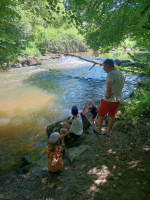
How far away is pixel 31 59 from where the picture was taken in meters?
19.0

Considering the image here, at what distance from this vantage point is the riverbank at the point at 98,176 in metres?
2.29

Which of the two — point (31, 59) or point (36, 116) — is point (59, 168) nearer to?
point (36, 116)

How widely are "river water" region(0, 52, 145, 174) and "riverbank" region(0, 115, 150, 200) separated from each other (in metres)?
0.88

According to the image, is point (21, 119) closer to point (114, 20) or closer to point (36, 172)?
point (36, 172)

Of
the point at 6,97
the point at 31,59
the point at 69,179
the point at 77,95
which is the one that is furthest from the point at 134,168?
the point at 31,59

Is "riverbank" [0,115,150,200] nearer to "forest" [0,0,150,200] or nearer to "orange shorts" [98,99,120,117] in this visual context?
"forest" [0,0,150,200]

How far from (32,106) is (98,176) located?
5681 mm

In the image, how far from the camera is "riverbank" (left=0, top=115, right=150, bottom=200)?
2.29 m

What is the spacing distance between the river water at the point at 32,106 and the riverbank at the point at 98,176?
2.90 feet

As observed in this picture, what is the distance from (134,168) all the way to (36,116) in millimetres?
4829

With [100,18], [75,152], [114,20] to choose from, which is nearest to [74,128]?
[75,152]

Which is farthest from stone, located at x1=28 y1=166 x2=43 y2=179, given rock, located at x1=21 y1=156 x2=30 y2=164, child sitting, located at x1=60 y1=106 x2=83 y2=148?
child sitting, located at x1=60 y1=106 x2=83 y2=148

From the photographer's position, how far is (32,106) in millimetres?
7395

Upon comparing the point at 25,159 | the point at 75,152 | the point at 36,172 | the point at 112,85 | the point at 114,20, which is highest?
the point at 114,20
